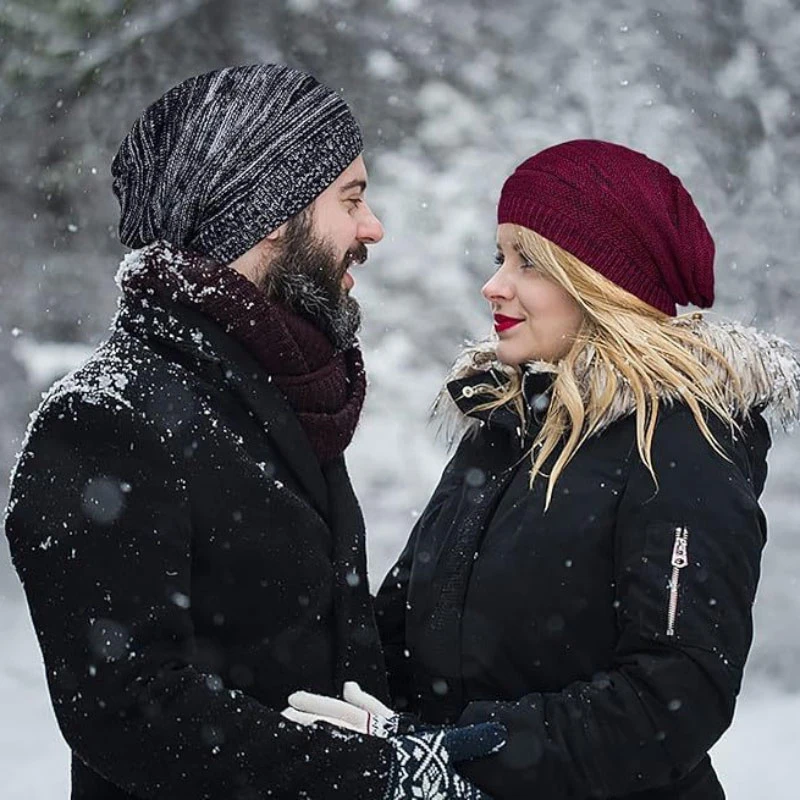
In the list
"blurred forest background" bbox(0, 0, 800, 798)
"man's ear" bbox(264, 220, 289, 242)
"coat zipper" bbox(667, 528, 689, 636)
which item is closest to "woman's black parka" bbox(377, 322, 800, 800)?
"coat zipper" bbox(667, 528, 689, 636)

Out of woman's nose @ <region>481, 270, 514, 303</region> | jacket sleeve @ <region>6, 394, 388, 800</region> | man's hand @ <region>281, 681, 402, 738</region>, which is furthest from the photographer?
woman's nose @ <region>481, 270, 514, 303</region>

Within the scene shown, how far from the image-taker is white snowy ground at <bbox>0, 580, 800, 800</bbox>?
5102 millimetres

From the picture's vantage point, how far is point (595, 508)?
215cm

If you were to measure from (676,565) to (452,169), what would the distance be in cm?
489

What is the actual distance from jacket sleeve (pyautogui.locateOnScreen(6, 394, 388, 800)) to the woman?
0.99 feet

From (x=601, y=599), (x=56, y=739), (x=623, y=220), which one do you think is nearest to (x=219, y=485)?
(x=601, y=599)

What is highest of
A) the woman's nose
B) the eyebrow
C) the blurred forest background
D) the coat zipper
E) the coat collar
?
the blurred forest background

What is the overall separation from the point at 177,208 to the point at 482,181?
4656 millimetres

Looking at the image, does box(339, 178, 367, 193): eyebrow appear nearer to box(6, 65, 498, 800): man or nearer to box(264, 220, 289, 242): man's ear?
box(6, 65, 498, 800): man

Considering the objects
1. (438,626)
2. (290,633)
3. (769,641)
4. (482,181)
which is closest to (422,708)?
(438,626)

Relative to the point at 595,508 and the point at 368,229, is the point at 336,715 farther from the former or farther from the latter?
the point at 368,229

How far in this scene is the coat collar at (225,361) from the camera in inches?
81.2

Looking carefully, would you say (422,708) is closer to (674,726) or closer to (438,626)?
(438,626)

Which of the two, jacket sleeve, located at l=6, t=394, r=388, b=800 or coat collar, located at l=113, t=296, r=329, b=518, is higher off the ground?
coat collar, located at l=113, t=296, r=329, b=518
